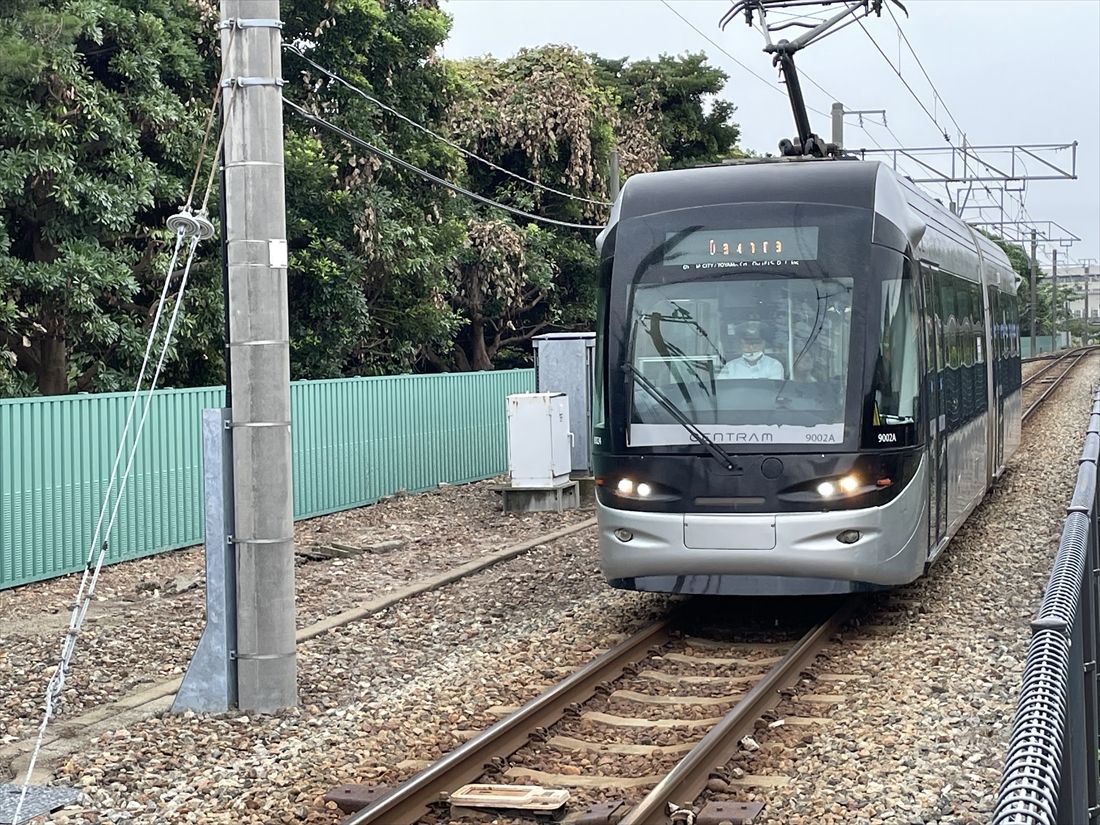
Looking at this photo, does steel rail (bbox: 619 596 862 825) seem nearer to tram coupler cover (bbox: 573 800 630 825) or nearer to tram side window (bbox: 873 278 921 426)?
tram coupler cover (bbox: 573 800 630 825)

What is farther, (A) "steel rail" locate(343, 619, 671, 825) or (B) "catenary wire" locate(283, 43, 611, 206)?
(B) "catenary wire" locate(283, 43, 611, 206)

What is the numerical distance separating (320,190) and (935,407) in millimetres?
12850

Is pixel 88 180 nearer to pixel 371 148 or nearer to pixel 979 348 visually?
pixel 371 148

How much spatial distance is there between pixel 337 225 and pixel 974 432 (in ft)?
36.5

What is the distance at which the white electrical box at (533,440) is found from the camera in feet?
60.2

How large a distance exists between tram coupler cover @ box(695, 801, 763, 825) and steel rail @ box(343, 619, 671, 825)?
1.21m

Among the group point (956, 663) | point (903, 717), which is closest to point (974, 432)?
point (956, 663)

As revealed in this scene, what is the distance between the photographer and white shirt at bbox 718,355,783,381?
9883 millimetres

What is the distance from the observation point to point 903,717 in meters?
7.89

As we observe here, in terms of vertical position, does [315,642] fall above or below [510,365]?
below

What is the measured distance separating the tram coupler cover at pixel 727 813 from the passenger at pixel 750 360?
413 centimetres

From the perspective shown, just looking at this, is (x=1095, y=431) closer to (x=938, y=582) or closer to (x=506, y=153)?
(x=938, y=582)

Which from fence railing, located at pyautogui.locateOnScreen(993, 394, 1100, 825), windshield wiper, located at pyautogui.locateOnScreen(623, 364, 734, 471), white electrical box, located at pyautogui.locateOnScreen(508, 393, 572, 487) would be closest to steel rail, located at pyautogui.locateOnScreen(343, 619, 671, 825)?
windshield wiper, located at pyautogui.locateOnScreen(623, 364, 734, 471)

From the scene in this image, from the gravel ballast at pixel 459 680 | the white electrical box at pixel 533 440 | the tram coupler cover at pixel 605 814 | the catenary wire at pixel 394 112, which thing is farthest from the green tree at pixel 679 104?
the tram coupler cover at pixel 605 814
